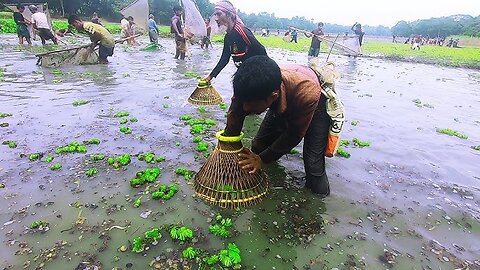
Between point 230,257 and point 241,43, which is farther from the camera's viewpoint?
point 241,43

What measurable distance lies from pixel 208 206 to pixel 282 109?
1580 mm

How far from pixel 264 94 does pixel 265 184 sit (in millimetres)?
1617

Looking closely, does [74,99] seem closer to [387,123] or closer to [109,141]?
[109,141]

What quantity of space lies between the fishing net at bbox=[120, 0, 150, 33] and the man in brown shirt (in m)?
19.2

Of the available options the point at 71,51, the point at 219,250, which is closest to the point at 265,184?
the point at 219,250

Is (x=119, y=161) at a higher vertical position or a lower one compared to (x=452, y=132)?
higher

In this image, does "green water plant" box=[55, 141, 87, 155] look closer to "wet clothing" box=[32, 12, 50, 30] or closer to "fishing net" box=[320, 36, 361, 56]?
"wet clothing" box=[32, 12, 50, 30]

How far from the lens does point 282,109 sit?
3369 millimetres

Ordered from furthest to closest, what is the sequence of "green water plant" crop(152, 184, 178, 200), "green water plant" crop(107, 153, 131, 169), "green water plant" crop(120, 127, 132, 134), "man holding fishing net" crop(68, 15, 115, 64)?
"man holding fishing net" crop(68, 15, 115, 64)
"green water plant" crop(120, 127, 132, 134)
"green water plant" crop(107, 153, 131, 169)
"green water plant" crop(152, 184, 178, 200)

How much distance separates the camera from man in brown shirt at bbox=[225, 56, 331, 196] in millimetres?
2908

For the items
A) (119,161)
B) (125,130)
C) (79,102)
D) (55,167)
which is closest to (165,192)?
(119,161)

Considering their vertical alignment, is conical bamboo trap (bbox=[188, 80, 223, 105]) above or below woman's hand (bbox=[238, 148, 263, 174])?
below

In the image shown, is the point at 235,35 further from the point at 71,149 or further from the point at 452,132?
the point at 452,132

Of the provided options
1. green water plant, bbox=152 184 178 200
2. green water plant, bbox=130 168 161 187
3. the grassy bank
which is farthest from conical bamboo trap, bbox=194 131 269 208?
the grassy bank
